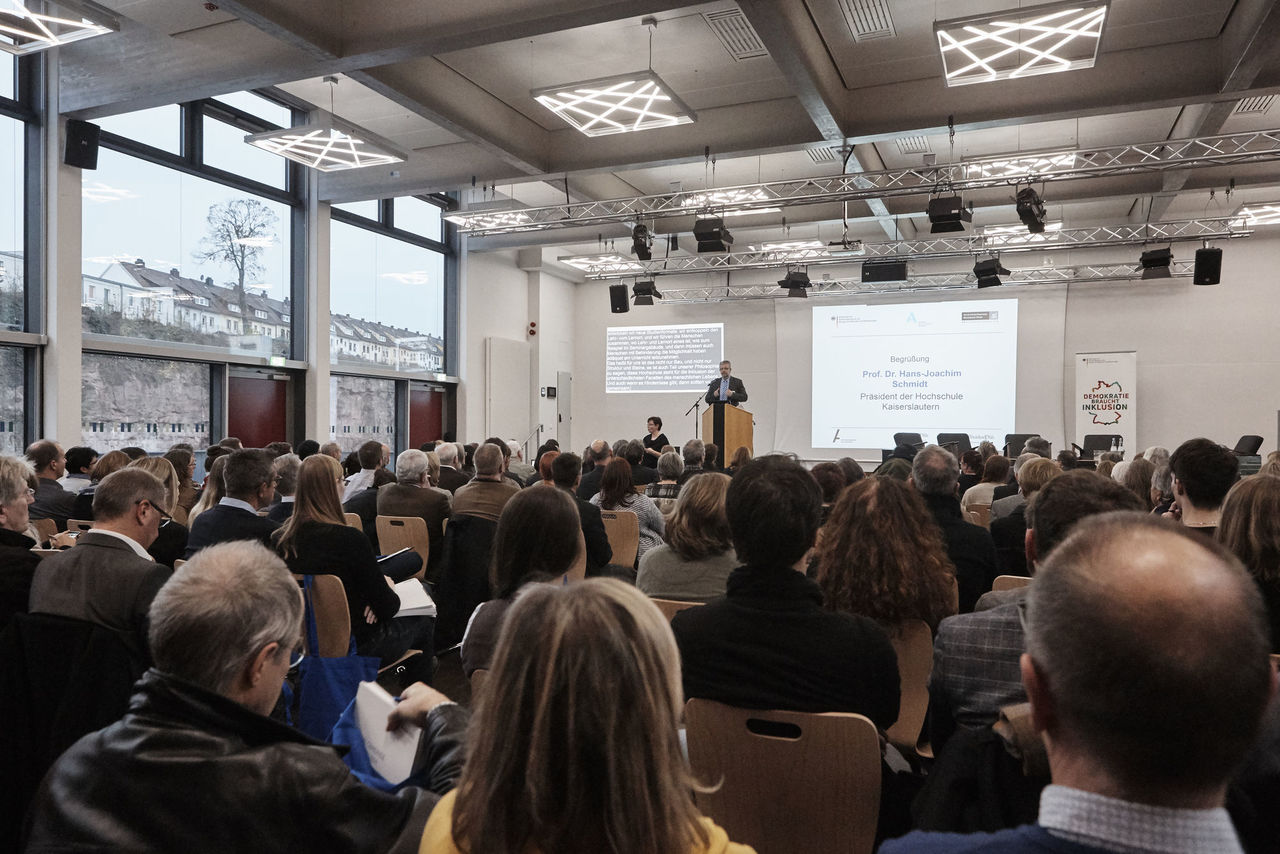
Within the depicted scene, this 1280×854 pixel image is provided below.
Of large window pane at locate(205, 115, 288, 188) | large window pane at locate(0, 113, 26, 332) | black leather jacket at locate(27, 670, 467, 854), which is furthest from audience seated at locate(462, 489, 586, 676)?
large window pane at locate(205, 115, 288, 188)

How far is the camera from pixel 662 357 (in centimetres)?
1584

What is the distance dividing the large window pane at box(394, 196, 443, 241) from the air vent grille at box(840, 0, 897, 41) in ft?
23.8

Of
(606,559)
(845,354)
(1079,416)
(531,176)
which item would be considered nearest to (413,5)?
(531,176)

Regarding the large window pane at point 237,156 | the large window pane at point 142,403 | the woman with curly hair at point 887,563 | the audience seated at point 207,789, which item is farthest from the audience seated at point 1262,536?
the large window pane at point 237,156

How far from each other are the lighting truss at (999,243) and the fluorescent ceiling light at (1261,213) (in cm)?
15

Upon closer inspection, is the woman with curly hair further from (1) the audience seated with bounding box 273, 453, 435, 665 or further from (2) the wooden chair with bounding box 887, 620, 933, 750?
(1) the audience seated with bounding box 273, 453, 435, 665

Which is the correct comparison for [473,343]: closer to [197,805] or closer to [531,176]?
[531,176]

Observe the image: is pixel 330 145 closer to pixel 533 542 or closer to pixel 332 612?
pixel 332 612

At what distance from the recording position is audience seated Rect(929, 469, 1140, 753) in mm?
1765

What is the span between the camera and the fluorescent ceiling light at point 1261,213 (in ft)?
32.1

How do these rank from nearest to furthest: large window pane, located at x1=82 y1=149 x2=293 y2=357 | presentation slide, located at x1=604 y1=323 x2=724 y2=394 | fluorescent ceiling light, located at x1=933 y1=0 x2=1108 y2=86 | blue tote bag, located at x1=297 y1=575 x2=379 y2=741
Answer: blue tote bag, located at x1=297 y1=575 x2=379 y2=741 < fluorescent ceiling light, located at x1=933 y1=0 x2=1108 y2=86 < large window pane, located at x1=82 y1=149 x2=293 y2=357 < presentation slide, located at x1=604 y1=323 x2=724 y2=394

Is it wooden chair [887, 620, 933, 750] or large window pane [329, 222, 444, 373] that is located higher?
large window pane [329, 222, 444, 373]

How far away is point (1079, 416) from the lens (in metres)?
12.9

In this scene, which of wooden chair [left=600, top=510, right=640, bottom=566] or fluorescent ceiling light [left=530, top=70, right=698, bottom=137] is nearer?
wooden chair [left=600, top=510, right=640, bottom=566]
